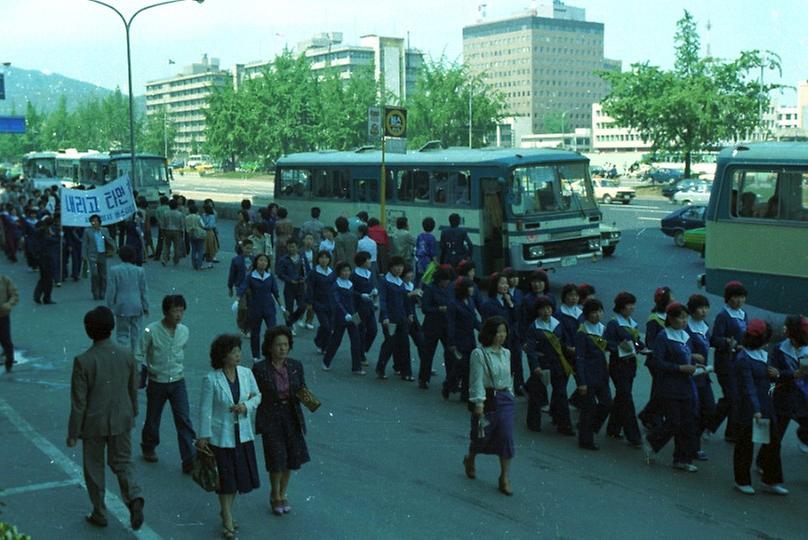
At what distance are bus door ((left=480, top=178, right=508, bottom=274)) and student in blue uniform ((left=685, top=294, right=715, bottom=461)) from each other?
10918 millimetres

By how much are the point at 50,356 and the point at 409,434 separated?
6122mm

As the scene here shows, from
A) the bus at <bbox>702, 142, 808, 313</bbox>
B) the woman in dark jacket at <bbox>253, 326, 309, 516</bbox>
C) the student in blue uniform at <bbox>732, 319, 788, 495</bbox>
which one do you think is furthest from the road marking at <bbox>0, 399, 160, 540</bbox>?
the bus at <bbox>702, 142, 808, 313</bbox>

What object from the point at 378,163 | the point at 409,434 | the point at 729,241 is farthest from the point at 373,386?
the point at 378,163

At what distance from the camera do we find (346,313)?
40.9 feet

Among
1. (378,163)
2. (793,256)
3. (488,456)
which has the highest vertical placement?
(378,163)

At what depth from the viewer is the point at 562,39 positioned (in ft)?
631

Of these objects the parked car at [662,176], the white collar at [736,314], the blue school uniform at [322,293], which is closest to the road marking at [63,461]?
the blue school uniform at [322,293]

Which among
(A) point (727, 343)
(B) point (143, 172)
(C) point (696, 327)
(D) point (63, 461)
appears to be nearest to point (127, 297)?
(D) point (63, 461)

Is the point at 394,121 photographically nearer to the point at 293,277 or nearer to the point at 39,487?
the point at 293,277

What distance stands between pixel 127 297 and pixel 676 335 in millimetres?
5892

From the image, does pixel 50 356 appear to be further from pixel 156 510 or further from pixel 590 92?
pixel 590 92

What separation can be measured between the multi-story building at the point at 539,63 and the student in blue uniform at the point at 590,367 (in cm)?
18053

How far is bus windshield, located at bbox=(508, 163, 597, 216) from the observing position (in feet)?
64.9

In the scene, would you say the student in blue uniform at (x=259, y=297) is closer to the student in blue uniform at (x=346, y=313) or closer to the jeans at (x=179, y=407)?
the student in blue uniform at (x=346, y=313)
